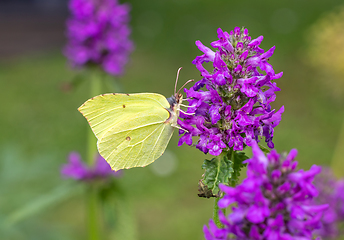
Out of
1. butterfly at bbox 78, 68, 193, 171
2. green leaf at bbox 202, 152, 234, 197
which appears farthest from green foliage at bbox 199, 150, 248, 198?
butterfly at bbox 78, 68, 193, 171

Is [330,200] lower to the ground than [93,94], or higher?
higher

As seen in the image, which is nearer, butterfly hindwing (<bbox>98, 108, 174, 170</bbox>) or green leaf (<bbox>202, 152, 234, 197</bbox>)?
green leaf (<bbox>202, 152, 234, 197</bbox>)

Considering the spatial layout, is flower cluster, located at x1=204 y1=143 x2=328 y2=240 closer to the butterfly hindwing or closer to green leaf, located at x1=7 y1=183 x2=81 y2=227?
the butterfly hindwing

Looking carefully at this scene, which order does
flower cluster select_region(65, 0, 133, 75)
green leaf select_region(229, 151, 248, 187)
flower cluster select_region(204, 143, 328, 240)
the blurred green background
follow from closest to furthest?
flower cluster select_region(204, 143, 328, 240)
green leaf select_region(229, 151, 248, 187)
flower cluster select_region(65, 0, 133, 75)
the blurred green background

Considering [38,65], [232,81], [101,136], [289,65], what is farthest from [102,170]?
[38,65]

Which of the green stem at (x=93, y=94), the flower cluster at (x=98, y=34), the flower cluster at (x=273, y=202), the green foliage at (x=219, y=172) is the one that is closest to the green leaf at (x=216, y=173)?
the green foliage at (x=219, y=172)

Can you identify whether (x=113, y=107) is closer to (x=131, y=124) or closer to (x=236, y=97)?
(x=131, y=124)

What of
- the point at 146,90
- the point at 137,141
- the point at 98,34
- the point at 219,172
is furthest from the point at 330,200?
the point at 146,90
